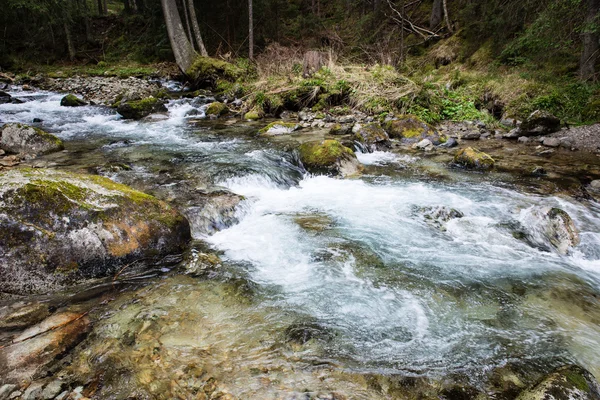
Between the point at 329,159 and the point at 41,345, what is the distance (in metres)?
5.67

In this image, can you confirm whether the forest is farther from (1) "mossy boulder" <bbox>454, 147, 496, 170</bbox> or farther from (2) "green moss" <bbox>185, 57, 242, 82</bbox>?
(2) "green moss" <bbox>185, 57, 242, 82</bbox>

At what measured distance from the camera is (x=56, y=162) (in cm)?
691

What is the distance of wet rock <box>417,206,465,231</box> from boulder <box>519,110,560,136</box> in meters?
5.53

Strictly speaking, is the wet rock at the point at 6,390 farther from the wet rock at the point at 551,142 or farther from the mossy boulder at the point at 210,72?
the mossy boulder at the point at 210,72

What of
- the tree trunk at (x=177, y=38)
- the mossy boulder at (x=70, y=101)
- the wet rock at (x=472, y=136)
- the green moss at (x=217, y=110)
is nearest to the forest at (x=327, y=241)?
the wet rock at (x=472, y=136)

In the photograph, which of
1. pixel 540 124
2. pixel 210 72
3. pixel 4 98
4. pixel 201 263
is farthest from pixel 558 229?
pixel 4 98

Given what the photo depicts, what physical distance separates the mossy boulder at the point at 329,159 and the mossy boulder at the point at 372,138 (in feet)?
4.89

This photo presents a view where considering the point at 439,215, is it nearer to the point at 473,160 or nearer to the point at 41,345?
the point at 473,160

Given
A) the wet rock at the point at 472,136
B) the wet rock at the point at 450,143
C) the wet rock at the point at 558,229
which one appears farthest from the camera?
the wet rock at the point at 472,136

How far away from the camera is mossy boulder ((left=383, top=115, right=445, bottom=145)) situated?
9.27 m

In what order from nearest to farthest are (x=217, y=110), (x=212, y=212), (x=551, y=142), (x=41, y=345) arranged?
(x=41, y=345), (x=212, y=212), (x=551, y=142), (x=217, y=110)

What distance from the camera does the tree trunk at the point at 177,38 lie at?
55.8ft

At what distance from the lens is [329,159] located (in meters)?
7.18

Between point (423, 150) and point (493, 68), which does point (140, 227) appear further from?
point (493, 68)
